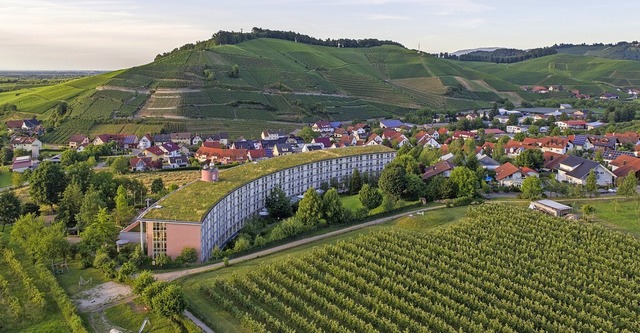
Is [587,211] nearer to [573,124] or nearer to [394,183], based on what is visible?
[394,183]

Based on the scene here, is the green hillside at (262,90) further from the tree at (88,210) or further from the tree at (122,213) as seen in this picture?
the tree at (88,210)

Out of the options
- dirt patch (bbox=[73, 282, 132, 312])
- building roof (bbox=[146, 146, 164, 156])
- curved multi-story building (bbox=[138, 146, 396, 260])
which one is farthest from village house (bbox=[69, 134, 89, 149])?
dirt patch (bbox=[73, 282, 132, 312])

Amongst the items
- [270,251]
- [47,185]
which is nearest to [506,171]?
[270,251]

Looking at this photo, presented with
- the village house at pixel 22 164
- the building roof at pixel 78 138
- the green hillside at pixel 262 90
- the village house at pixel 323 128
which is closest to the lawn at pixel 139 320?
the village house at pixel 22 164

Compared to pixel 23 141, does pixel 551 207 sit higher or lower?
lower

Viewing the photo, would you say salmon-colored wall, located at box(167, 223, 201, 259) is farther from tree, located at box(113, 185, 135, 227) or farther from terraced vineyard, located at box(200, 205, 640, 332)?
tree, located at box(113, 185, 135, 227)

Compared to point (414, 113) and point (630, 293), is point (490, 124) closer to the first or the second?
point (414, 113)

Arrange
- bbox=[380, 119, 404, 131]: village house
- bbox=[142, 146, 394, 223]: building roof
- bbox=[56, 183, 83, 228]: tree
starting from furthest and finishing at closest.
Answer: bbox=[380, 119, 404, 131]: village house, bbox=[56, 183, 83, 228]: tree, bbox=[142, 146, 394, 223]: building roof
